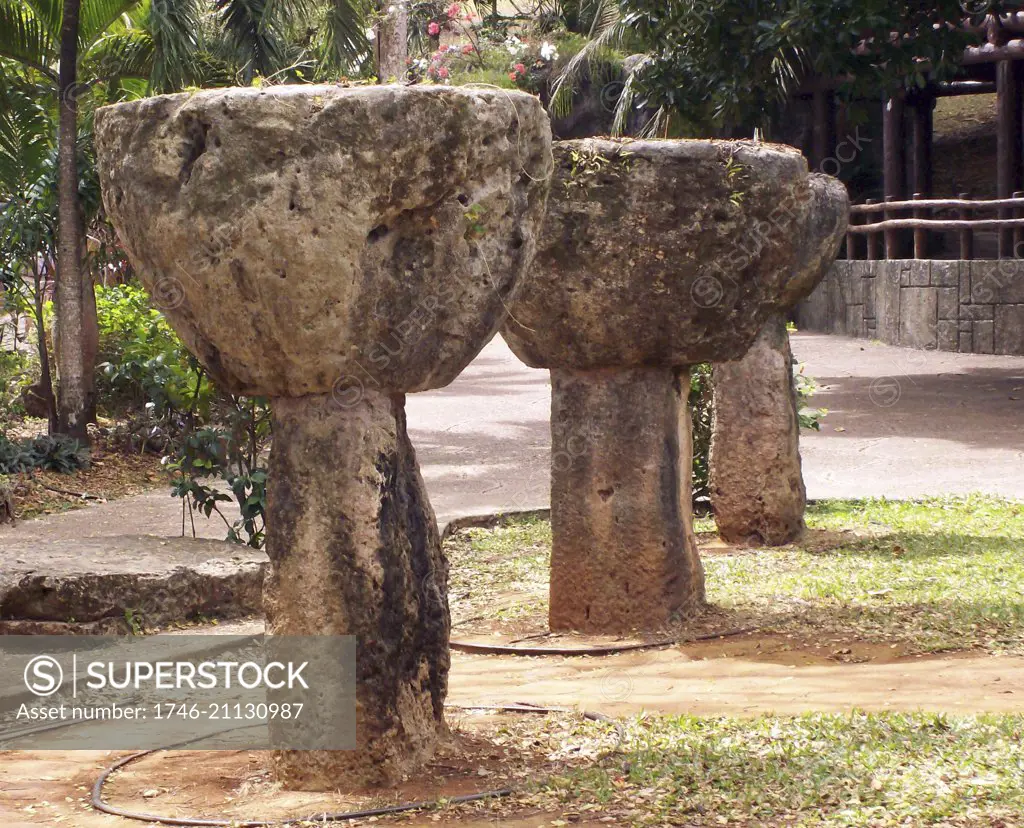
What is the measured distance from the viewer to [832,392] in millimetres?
14992

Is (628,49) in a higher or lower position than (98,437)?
higher

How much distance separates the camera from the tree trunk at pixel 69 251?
1147 cm

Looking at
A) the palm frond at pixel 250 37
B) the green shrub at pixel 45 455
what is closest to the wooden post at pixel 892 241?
the palm frond at pixel 250 37

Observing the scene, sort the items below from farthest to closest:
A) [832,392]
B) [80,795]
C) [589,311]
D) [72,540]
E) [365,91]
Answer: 1. [832,392]
2. [72,540]
3. [589,311]
4. [80,795]
5. [365,91]

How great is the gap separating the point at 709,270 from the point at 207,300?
270 cm

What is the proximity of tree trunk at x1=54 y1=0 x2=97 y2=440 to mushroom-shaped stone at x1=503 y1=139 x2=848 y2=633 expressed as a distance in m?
6.50

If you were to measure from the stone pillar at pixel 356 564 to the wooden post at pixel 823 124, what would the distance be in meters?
18.1

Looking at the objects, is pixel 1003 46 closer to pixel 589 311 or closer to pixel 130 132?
pixel 589 311

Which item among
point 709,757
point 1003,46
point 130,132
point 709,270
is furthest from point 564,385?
point 1003,46

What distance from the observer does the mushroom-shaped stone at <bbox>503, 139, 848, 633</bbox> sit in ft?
19.1

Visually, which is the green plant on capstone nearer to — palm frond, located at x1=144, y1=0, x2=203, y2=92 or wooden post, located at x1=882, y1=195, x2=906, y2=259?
palm frond, located at x1=144, y1=0, x2=203, y2=92

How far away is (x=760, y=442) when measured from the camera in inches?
317

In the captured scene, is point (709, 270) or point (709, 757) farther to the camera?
point (709, 270)

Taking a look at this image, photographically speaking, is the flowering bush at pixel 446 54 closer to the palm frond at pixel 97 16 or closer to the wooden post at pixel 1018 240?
the wooden post at pixel 1018 240
